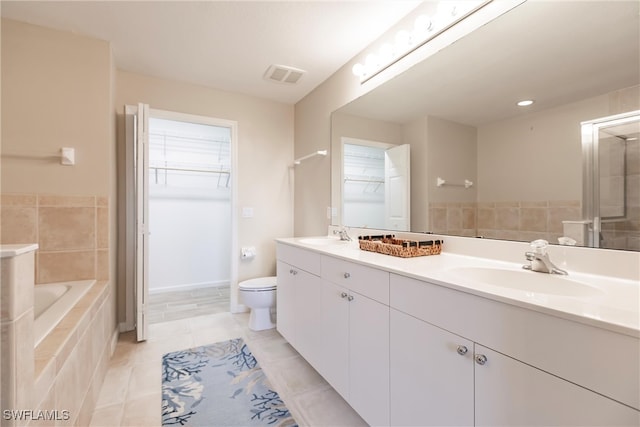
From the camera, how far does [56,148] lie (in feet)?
6.24

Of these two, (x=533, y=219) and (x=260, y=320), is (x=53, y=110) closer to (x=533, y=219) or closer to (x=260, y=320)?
(x=260, y=320)

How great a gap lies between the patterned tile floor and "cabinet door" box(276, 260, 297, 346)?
3.69 feet

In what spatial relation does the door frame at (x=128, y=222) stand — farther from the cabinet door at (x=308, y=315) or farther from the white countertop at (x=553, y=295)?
the white countertop at (x=553, y=295)

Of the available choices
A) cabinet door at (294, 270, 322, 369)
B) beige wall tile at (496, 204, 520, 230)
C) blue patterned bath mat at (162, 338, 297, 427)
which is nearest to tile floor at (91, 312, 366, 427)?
blue patterned bath mat at (162, 338, 297, 427)

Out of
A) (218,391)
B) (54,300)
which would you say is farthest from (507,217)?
(54,300)

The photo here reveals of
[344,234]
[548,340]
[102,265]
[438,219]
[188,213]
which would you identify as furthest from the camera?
[188,213]

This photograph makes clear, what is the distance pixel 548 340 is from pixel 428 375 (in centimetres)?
44

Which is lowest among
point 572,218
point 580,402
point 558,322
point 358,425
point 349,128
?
point 358,425

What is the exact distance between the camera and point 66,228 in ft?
6.35

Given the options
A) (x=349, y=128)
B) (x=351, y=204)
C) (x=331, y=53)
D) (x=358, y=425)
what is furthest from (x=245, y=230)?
(x=358, y=425)

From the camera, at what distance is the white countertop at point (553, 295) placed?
601 millimetres

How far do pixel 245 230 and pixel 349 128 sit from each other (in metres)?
1.51

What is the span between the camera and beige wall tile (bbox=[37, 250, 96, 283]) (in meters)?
1.89

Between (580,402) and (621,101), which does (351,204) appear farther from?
(580,402)
